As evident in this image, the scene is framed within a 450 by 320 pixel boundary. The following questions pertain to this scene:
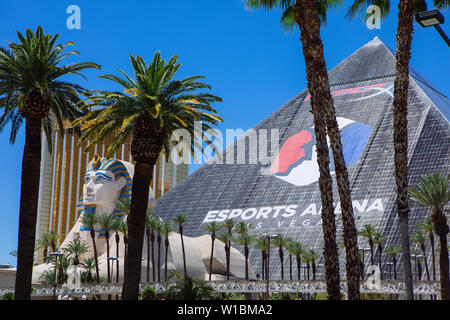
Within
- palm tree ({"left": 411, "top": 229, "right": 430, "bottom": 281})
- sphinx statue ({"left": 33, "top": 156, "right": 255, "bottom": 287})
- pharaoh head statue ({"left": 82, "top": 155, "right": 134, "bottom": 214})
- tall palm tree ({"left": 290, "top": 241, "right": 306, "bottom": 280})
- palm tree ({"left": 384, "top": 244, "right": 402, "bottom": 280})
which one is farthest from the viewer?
tall palm tree ({"left": 290, "top": 241, "right": 306, "bottom": 280})

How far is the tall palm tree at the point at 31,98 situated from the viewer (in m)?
22.2

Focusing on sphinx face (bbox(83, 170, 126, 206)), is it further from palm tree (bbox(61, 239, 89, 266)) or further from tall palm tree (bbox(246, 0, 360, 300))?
tall palm tree (bbox(246, 0, 360, 300))

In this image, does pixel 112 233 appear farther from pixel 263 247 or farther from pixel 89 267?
pixel 263 247

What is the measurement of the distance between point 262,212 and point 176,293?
2352 inches

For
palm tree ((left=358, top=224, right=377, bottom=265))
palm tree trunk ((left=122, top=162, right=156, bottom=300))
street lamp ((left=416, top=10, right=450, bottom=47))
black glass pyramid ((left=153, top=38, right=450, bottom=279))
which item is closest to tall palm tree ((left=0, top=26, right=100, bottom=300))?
palm tree trunk ((left=122, top=162, right=156, bottom=300))

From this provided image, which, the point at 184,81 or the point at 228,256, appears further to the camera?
the point at 228,256

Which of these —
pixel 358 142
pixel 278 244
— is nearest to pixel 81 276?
pixel 278 244

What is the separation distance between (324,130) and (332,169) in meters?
61.6

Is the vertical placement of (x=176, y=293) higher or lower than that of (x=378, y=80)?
lower

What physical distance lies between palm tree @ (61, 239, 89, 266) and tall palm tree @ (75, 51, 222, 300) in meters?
32.5

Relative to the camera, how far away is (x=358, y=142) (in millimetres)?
81062

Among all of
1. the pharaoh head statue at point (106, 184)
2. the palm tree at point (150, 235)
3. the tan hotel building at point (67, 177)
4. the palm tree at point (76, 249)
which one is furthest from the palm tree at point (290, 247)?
the tan hotel building at point (67, 177)

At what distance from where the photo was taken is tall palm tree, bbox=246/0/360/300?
667 inches
